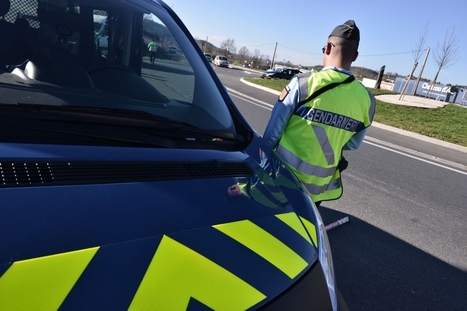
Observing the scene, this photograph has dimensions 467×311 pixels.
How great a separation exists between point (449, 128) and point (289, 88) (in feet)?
42.0

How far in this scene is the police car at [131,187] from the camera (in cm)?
88

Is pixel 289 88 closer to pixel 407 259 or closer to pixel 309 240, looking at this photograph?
pixel 309 240

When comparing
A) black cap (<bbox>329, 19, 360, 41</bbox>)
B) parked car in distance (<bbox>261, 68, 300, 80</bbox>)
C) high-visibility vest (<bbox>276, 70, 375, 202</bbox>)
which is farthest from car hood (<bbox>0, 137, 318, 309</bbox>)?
parked car in distance (<bbox>261, 68, 300, 80</bbox>)

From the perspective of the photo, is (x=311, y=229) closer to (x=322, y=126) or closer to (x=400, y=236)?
(x=322, y=126)

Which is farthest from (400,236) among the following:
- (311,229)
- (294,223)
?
(294,223)

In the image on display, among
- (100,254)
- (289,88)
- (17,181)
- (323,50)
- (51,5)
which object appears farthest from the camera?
(323,50)

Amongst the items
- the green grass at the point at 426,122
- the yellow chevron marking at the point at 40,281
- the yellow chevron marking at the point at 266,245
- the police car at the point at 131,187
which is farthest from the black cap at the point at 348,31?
the green grass at the point at 426,122

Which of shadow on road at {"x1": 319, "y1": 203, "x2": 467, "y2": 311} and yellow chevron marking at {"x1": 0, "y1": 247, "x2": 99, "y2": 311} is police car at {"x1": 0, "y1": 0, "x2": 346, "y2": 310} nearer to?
yellow chevron marking at {"x1": 0, "y1": 247, "x2": 99, "y2": 311}

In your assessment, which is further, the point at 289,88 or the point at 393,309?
the point at 393,309

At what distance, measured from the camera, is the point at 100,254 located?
910 millimetres

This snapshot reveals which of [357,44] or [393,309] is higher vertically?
[357,44]

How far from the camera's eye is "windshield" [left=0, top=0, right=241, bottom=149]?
58.4 inches

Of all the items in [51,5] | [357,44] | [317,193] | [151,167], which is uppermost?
[357,44]

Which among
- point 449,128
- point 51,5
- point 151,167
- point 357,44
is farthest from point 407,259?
point 449,128
